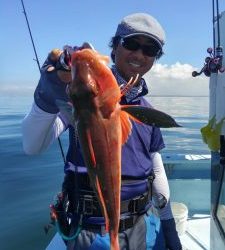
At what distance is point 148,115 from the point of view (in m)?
1.78

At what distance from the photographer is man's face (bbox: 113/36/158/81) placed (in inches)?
109

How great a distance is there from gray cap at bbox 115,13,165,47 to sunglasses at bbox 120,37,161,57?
0.13 feet

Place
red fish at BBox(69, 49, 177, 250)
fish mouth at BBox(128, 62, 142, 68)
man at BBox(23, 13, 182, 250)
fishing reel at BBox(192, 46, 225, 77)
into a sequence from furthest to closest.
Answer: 1. fishing reel at BBox(192, 46, 225, 77)
2. fish mouth at BBox(128, 62, 142, 68)
3. man at BBox(23, 13, 182, 250)
4. red fish at BBox(69, 49, 177, 250)

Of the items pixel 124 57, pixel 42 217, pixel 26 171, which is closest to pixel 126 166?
pixel 124 57

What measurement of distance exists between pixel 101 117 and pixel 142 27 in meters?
1.30

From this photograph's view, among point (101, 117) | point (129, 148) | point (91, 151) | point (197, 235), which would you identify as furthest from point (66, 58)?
point (197, 235)

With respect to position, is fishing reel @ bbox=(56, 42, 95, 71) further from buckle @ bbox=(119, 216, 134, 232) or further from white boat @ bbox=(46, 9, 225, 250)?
white boat @ bbox=(46, 9, 225, 250)

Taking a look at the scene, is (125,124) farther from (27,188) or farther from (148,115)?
(27,188)

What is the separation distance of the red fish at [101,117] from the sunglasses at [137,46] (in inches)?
41.8

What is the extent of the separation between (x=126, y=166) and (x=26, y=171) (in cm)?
960

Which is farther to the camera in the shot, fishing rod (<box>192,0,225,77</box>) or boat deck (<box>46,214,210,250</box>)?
boat deck (<box>46,214,210,250</box>)

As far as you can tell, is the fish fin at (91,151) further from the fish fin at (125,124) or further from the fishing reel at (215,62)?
the fishing reel at (215,62)

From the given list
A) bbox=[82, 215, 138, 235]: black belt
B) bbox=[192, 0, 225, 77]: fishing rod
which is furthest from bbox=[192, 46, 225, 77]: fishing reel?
bbox=[82, 215, 138, 235]: black belt

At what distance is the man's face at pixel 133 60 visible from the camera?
9.09 feet
